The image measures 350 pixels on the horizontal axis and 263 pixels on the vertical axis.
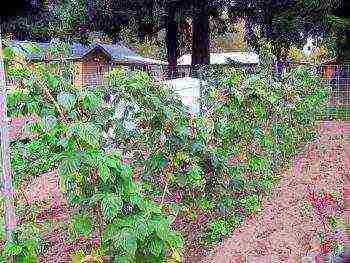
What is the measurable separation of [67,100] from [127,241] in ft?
2.71

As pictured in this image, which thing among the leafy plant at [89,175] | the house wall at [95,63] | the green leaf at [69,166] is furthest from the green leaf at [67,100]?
the house wall at [95,63]

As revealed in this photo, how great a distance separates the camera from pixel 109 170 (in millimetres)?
3197

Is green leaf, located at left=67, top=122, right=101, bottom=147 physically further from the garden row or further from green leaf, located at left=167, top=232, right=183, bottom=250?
green leaf, located at left=167, top=232, right=183, bottom=250

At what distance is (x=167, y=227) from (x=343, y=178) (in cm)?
337

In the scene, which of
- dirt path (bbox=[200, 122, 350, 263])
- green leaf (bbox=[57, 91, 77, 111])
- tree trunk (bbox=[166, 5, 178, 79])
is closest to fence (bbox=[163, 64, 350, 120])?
dirt path (bbox=[200, 122, 350, 263])

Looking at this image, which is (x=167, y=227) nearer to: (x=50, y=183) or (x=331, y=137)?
(x=50, y=183)

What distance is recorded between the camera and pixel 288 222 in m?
4.98

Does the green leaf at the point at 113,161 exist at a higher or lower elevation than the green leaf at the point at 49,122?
lower

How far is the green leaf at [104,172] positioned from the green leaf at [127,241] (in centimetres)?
30

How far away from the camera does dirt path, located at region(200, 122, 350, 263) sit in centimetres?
442

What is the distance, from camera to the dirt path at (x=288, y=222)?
442 centimetres

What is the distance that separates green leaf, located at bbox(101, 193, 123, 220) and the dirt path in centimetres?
147

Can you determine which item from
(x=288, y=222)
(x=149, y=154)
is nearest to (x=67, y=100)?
(x=149, y=154)

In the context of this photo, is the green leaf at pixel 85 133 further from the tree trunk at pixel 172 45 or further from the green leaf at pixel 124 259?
the tree trunk at pixel 172 45
